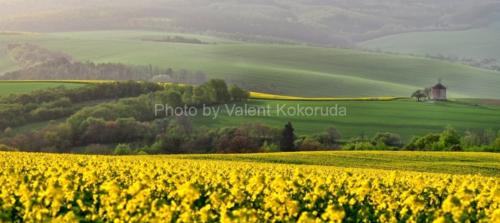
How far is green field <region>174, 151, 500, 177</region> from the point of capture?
50.1 meters

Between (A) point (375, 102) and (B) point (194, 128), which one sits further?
(A) point (375, 102)

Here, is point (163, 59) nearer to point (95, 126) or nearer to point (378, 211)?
point (95, 126)

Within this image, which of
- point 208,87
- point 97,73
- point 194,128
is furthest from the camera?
point 97,73

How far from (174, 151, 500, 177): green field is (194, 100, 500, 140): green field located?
130 ft

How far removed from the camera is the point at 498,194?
723 inches

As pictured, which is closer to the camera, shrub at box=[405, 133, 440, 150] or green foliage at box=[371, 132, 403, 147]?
shrub at box=[405, 133, 440, 150]

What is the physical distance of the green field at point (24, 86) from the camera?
11320 cm

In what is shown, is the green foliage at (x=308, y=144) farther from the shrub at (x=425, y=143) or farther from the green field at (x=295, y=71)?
the green field at (x=295, y=71)

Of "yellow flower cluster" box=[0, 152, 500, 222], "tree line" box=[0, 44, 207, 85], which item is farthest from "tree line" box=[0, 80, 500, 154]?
"yellow flower cluster" box=[0, 152, 500, 222]

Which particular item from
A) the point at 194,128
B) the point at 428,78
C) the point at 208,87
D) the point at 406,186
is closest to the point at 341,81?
the point at 428,78

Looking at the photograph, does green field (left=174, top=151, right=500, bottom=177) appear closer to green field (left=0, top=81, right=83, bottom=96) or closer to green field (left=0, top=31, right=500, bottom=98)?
green field (left=0, top=81, right=83, bottom=96)

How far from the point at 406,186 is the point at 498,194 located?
27.3 ft

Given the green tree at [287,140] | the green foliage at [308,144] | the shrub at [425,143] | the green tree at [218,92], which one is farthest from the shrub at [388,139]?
the green tree at [218,92]

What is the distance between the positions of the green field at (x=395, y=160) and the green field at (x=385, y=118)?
39.7m
